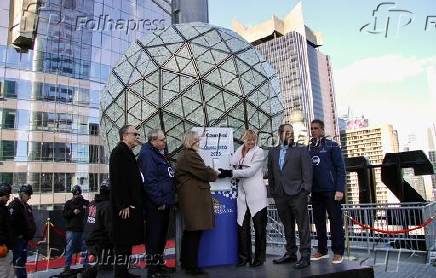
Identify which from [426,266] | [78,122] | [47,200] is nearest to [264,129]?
[426,266]

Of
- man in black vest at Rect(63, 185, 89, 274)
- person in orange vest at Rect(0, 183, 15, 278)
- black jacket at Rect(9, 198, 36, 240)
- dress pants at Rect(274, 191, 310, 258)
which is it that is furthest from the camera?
man in black vest at Rect(63, 185, 89, 274)

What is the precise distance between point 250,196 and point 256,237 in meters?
0.57

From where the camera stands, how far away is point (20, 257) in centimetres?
711

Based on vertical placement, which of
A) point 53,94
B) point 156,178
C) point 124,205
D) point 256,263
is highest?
point 53,94

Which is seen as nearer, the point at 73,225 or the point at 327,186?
the point at 327,186

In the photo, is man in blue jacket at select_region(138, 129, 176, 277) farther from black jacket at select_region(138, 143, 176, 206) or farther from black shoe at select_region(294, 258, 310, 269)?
black shoe at select_region(294, 258, 310, 269)

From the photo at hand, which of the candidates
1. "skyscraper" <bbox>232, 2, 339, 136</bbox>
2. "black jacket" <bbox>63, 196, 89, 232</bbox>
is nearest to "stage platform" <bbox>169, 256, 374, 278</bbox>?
"black jacket" <bbox>63, 196, 89, 232</bbox>

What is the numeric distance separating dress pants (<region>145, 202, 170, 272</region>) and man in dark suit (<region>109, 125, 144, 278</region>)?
0.58 ft

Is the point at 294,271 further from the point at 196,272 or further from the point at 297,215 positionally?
the point at 196,272

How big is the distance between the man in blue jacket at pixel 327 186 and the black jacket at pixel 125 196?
8.01ft

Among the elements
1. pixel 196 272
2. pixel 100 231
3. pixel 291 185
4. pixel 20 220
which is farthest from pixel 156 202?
pixel 20 220

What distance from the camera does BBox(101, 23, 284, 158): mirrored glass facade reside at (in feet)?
22.9

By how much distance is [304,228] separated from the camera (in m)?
4.91

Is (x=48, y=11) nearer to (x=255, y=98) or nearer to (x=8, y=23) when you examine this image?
(x=8, y=23)
